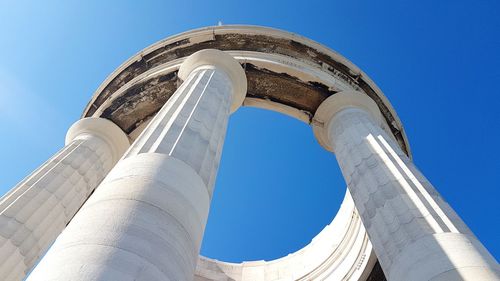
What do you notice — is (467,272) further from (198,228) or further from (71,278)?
(71,278)

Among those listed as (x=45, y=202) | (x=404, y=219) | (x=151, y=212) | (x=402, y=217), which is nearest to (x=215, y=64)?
(x=45, y=202)

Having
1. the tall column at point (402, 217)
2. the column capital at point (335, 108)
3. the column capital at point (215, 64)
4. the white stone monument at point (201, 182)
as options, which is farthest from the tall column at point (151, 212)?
the column capital at point (335, 108)

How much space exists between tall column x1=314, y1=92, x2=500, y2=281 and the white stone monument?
4 cm

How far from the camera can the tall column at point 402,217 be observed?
10914mm

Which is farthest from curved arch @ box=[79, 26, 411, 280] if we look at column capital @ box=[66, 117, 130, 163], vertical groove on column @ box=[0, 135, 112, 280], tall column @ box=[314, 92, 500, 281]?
tall column @ box=[314, 92, 500, 281]

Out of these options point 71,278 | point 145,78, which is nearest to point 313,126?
point 145,78

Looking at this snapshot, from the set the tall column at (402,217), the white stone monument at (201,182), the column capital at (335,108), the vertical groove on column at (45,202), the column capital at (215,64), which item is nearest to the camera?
the white stone monument at (201,182)

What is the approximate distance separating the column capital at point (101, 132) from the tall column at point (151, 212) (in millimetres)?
11270

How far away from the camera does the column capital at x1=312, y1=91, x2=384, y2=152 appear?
24641 millimetres

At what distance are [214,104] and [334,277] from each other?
1944cm

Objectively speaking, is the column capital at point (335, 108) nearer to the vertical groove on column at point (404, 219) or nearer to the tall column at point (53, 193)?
the vertical groove on column at point (404, 219)

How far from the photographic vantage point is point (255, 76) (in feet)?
87.7

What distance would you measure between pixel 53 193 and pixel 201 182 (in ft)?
32.9

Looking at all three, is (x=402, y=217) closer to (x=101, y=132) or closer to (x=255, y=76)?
(x=255, y=76)
